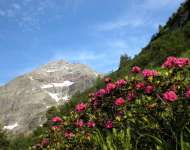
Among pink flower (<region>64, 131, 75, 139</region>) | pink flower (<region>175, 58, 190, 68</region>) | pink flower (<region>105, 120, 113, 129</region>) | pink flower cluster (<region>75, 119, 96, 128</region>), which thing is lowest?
pink flower (<region>64, 131, 75, 139</region>)

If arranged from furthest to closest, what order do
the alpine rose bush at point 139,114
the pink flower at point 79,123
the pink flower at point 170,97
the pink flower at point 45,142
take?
1. the pink flower at point 45,142
2. the pink flower at point 79,123
3. the pink flower at point 170,97
4. the alpine rose bush at point 139,114

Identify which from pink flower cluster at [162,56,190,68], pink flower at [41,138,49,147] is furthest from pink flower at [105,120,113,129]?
pink flower at [41,138,49,147]

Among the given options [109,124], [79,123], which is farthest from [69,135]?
[109,124]

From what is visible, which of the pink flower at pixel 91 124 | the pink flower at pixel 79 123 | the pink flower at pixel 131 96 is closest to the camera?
the pink flower at pixel 131 96

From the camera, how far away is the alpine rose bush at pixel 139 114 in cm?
697

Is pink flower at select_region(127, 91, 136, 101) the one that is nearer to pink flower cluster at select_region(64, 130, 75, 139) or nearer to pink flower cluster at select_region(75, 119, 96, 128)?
pink flower cluster at select_region(75, 119, 96, 128)

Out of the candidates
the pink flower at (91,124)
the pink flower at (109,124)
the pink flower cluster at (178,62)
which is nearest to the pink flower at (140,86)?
the pink flower cluster at (178,62)

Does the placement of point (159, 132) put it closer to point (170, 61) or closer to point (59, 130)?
point (170, 61)

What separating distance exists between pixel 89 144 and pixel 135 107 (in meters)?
1.24

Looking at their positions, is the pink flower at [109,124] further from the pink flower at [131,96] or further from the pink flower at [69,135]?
the pink flower at [69,135]

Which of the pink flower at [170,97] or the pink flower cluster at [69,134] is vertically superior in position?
the pink flower at [170,97]

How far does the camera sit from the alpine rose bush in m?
6.97

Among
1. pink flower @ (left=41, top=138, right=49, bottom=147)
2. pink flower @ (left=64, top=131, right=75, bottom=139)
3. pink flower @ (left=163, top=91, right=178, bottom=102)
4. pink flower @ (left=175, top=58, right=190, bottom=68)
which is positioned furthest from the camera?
pink flower @ (left=41, top=138, right=49, bottom=147)

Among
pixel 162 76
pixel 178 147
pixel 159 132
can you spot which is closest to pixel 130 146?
pixel 159 132
